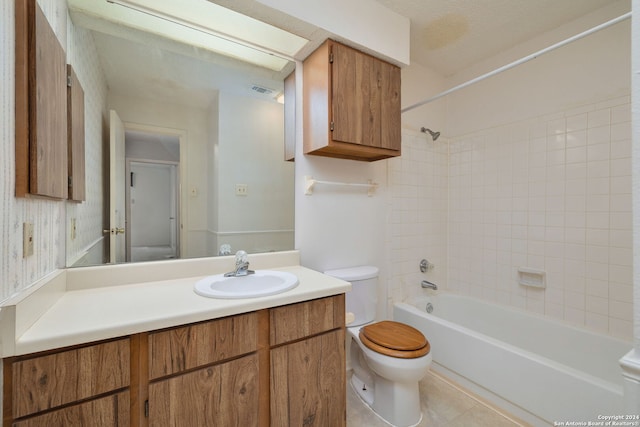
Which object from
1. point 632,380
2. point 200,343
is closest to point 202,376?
point 200,343

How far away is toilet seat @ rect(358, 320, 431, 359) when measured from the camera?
143cm

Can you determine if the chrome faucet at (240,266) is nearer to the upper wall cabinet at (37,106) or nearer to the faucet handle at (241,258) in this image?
the faucet handle at (241,258)

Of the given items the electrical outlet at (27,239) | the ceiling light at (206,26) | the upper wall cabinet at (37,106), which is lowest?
the electrical outlet at (27,239)

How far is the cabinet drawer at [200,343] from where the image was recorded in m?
0.88

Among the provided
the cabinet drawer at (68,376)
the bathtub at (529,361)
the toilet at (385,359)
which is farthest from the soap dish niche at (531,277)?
the cabinet drawer at (68,376)

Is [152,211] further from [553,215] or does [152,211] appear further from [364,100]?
[553,215]

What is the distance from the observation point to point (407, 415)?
1.48 m

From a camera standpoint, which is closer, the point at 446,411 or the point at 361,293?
the point at 446,411

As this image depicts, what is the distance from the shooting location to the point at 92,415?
0.80 meters

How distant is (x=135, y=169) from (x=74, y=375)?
95cm

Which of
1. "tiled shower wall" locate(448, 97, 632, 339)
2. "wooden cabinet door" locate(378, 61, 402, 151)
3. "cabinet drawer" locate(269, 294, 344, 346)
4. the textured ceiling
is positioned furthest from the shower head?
"cabinet drawer" locate(269, 294, 344, 346)

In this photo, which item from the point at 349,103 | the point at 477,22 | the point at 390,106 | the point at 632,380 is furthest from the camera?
the point at 477,22

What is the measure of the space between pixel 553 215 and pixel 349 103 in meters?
1.72

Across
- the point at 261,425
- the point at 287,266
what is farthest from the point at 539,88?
the point at 261,425
